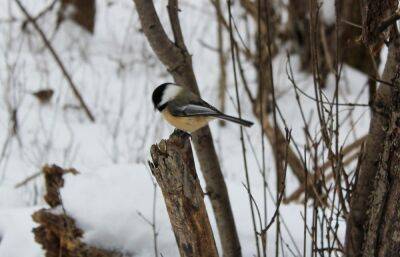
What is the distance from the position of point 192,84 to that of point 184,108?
278 mm

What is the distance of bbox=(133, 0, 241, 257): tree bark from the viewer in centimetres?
224

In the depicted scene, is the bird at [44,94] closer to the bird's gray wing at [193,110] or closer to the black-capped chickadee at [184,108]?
the black-capped chickadee at [184,108]

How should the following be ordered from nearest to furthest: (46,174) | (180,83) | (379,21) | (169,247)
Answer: (379,21) → (180,83) → (169,247) → (46,174)

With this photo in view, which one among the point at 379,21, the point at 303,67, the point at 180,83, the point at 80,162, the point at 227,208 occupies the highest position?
the point at 303,67

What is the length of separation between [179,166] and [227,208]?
713 millimetres

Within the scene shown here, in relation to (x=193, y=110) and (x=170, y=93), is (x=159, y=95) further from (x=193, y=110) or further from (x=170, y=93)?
(x=193, y=110)

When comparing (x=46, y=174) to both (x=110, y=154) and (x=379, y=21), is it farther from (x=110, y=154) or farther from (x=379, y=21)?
(x=110, y=154)

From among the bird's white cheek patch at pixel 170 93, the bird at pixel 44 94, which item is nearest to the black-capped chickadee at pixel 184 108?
the bird's white cheek patch at pixel 170 93

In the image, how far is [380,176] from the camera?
1.76 m

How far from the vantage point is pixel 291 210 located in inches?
121

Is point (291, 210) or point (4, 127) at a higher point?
point (4, 127)

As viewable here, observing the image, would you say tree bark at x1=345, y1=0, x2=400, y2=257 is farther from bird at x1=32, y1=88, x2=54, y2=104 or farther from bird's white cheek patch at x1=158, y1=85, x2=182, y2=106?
bird at x1=32, y1=88, x2=54, y2=104

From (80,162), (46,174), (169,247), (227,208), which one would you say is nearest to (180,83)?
(227,208)

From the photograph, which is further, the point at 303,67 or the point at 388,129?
the point at 303,67
